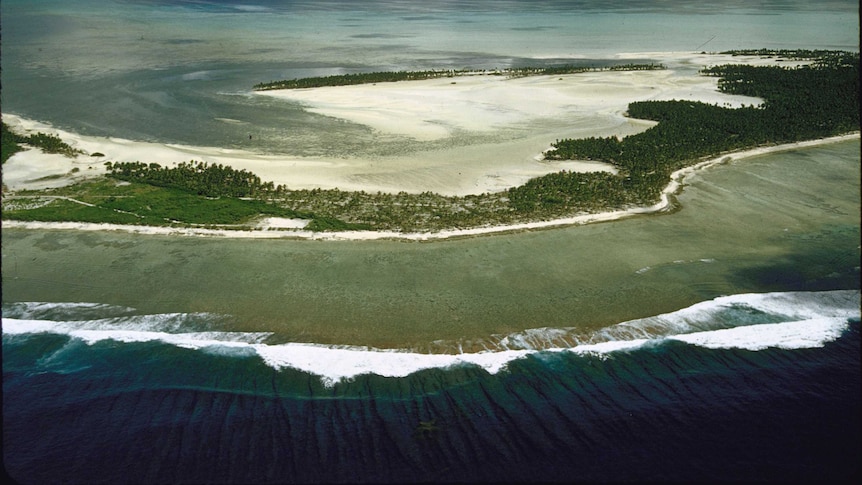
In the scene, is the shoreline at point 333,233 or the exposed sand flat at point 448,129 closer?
the shoreline at point 333,233

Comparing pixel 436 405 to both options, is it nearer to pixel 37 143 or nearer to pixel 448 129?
pixel 448 129

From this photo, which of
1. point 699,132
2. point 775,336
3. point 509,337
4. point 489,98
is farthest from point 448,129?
point 775,336

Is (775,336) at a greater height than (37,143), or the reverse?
(37,143)

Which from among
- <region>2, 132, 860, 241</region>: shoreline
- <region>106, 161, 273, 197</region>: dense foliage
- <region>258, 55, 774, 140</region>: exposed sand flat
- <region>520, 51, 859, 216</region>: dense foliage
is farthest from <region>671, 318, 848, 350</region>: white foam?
<region>258, 55, 774, 140</region>: exposed sand flat

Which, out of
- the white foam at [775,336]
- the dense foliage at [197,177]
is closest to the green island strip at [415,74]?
the dense foliage at [197,177]

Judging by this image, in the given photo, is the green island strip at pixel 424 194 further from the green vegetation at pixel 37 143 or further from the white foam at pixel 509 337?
the white foam at pixel 509 337

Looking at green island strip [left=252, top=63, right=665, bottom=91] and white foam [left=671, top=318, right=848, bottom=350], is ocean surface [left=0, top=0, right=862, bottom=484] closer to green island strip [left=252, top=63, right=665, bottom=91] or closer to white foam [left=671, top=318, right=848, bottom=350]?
white foam [left=671, top=318, right=848, bottom=350]
